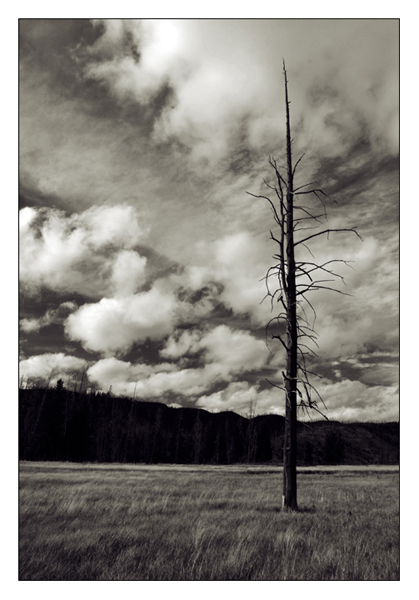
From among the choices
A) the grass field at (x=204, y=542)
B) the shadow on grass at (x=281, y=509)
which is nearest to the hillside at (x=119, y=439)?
the shadow on grass at (x=281, y=509)

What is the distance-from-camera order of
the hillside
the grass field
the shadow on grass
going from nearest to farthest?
the grass field < the shadow on grass < the hillside

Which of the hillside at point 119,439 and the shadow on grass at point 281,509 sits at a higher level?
the shadow on grass at point 281,509

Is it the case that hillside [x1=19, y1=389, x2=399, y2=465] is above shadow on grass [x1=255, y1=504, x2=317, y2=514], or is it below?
below

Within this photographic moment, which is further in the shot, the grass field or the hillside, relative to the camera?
the hillside

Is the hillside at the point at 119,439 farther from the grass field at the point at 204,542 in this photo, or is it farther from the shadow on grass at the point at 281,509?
the grass field at the point at 204,542

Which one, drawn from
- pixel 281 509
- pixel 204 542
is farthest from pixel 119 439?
pixel 204 542

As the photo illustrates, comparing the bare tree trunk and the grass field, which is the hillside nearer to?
the bare tree trunk

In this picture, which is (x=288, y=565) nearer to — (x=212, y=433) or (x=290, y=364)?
(x=290, y=364)

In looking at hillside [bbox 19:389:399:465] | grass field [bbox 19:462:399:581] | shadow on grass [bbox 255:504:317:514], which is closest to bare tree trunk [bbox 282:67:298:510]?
shadow on grass [bbox 255:504:317:514]

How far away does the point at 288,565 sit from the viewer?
14.5ft

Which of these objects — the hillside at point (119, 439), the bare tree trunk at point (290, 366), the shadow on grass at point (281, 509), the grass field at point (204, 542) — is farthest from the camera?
the hillside at point (119, 439)

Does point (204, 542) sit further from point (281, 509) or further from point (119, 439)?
point (119, 439)

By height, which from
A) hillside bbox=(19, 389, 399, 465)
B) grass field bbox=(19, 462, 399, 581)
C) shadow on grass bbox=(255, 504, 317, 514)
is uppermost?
grass field bbox=(19, 462, 399, 581)

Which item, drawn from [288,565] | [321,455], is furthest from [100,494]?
[321,455]
